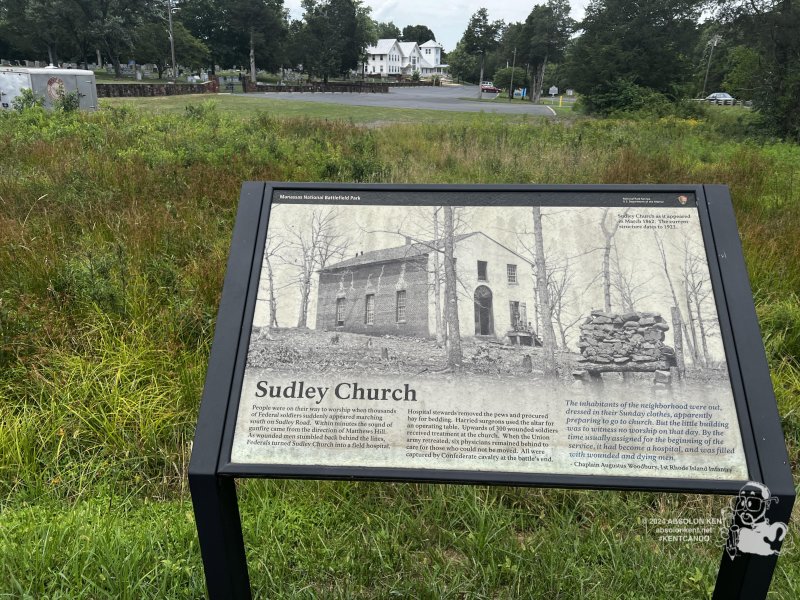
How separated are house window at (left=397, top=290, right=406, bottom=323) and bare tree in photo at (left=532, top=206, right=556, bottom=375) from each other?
44 cm

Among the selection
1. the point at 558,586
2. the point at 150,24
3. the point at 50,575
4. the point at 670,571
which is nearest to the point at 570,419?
the point at 558,586

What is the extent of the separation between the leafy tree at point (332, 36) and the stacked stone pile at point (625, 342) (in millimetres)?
69711

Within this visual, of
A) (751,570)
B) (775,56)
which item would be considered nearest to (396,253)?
(751,570)

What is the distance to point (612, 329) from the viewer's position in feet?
5.89

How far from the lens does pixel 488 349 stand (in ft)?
5.87

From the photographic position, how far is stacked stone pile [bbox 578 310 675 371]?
67.9 inches

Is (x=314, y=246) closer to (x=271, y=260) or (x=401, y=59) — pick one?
(x=271, y=260)

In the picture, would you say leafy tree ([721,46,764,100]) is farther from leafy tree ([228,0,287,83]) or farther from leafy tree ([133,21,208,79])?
leafy tree ([133,21,208,79])

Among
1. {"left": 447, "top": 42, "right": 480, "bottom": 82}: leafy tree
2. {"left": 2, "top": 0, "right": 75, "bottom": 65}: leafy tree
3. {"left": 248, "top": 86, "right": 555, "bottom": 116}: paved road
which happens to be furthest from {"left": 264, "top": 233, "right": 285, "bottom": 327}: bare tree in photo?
{"left": 447, "top": 42, "right": 480, "bottom": 82}: leafy tree

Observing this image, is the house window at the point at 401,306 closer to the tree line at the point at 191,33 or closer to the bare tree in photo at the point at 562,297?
the bare tree in photo at the point at 562,297

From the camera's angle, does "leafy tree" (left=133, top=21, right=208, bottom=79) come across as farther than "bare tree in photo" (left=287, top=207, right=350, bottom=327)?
Yes

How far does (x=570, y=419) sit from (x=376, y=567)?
1147mm

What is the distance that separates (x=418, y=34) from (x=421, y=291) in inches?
6042

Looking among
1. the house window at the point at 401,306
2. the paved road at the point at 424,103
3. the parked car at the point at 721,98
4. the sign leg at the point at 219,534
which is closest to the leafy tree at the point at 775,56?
the paved road at the point at 424,103
